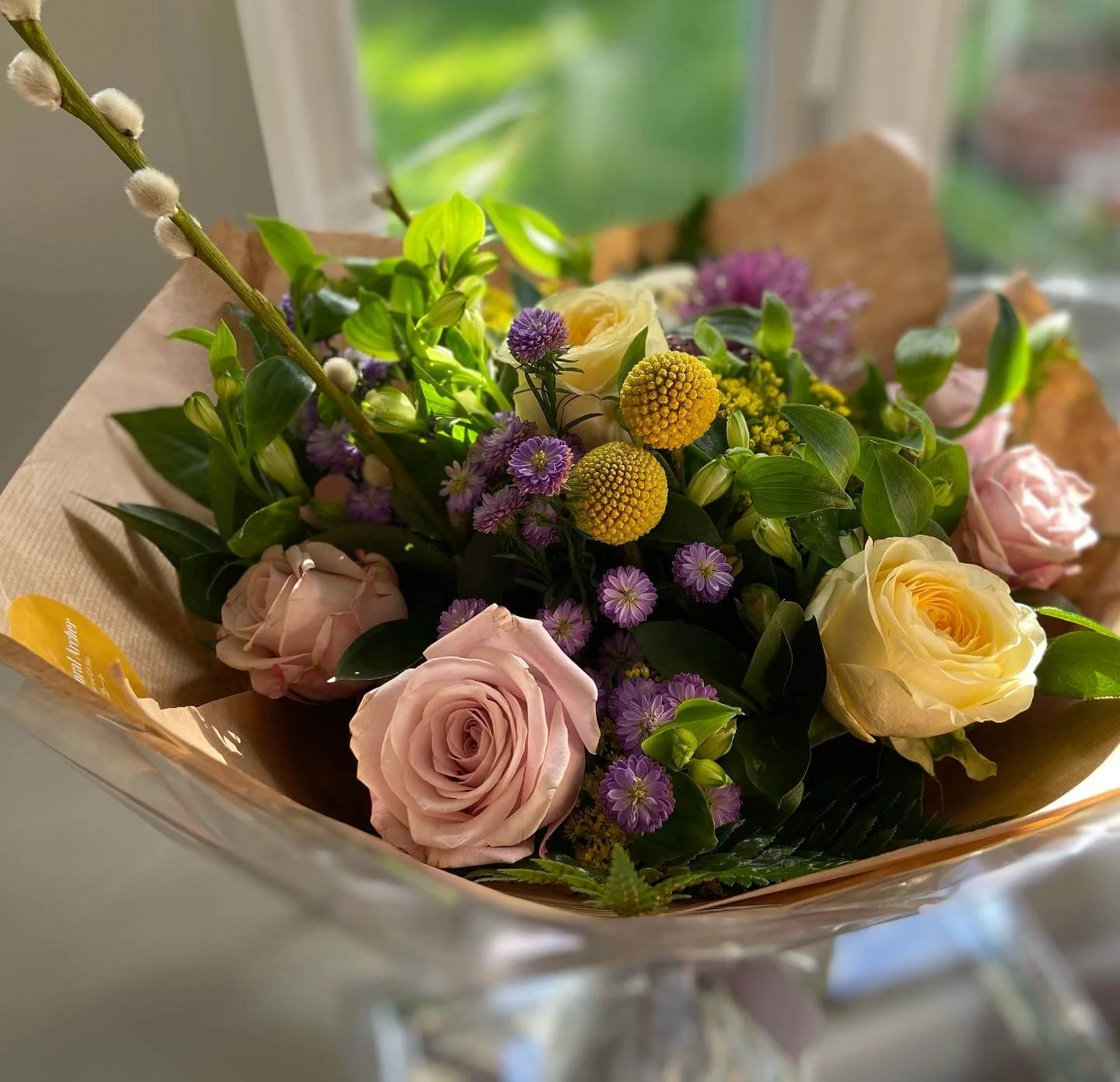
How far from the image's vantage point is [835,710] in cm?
43

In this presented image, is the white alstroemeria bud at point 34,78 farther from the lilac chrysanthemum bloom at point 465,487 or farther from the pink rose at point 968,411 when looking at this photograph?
the pink rose at point 968,411

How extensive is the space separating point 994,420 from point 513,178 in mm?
795

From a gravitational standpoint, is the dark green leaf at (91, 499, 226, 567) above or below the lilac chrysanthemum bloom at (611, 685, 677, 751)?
above

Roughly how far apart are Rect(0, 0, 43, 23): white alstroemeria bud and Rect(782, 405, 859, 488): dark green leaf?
296 mm

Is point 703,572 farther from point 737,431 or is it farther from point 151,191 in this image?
point 151,191

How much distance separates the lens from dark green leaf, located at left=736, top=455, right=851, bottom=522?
41cm

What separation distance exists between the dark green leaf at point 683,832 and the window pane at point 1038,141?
1306 mm

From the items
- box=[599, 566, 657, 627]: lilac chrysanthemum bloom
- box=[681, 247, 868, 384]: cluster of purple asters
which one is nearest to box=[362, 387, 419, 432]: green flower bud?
box=[599, 566, 657, 627]: lilac chrysanthemum bloom

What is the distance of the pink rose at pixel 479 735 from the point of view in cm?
38

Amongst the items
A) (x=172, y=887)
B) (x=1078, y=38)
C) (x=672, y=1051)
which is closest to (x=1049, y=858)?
(x=672, y=1051)

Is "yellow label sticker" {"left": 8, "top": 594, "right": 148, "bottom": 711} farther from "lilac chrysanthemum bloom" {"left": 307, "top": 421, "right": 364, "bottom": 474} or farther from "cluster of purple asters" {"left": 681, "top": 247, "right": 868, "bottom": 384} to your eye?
"cluster of purple asters" {"left": 681, "top": 247, "right": 868, "bottom": 384}

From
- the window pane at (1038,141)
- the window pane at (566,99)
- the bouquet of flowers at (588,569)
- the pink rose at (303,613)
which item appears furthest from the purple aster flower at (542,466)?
the window pane at (1038,141)

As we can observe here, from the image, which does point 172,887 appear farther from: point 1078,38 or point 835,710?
point 1078,38

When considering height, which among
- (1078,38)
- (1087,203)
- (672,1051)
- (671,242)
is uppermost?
(671,242)
